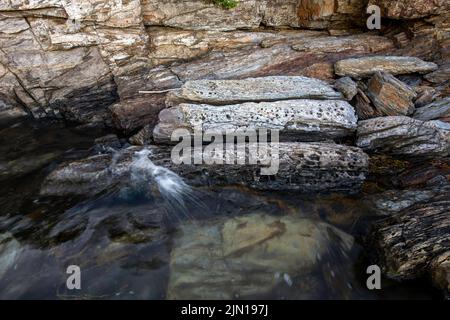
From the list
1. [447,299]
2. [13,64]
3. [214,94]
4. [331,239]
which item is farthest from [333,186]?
[13,64]

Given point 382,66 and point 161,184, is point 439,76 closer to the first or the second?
point 382,66

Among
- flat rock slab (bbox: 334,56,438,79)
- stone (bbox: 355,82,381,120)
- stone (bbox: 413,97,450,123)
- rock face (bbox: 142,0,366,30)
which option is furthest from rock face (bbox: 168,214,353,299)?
rock face (bbox: 142,0,366,30)

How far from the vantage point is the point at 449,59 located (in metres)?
11.8

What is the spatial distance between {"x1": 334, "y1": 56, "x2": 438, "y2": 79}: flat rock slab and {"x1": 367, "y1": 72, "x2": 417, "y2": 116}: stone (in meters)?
0.89

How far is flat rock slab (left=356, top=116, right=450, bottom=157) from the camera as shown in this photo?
30.7 ft

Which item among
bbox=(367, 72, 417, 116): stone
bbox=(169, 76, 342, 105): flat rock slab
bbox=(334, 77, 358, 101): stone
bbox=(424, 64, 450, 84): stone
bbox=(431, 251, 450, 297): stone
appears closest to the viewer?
bbox=(431, 251, 450, 297): stone

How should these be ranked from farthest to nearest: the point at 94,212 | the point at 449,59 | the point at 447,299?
the point at 449,59
the point at 94,212
the point at 447,299

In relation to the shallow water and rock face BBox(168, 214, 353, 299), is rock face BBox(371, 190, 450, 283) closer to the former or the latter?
the shallow water

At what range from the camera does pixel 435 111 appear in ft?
33.3

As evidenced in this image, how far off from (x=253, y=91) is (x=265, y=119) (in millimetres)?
1245

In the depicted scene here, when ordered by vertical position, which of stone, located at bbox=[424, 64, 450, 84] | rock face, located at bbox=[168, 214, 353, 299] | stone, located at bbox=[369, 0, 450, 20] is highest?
stone, located at bbox=[369, 0, 450, 20]

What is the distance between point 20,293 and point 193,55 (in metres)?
9.43

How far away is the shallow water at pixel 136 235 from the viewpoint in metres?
6.71

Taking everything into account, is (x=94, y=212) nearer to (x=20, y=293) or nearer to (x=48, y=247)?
(x=48, y=247)
